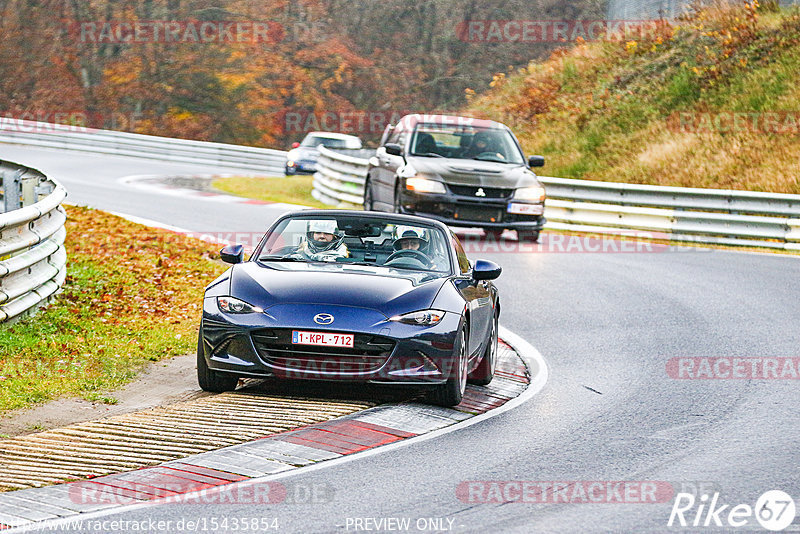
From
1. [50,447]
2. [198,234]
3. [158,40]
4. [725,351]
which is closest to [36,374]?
[50,447]

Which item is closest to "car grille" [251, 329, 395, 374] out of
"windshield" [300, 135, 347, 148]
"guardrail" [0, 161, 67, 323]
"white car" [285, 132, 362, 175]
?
"guardrail" [0, 161, 67, 323]

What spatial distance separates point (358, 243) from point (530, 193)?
989cm

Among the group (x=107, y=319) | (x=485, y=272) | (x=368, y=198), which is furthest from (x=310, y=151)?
(x=485, y=272)

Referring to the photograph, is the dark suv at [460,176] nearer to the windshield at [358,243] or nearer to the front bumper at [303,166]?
the windshield at [358,243]

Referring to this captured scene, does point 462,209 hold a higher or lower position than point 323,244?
lower

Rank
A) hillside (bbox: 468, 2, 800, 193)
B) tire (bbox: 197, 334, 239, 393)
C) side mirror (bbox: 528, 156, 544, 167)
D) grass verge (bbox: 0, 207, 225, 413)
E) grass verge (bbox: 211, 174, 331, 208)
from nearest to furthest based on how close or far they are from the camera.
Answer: tire (bbox: 197, 334, 239, 393) < grass verge (bbox: 0, 207, 225, 413) < side mirror (bbox: 528, 156, 544, 167) < grass verge (bbox: 211, 174, 331, 208) < hillside (bbox: 468, 2, 800, 193)

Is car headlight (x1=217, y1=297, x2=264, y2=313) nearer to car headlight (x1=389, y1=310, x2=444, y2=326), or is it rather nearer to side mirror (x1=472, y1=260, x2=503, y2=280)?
car headlight (x1=389, y1=310, x2=444, y2=326)

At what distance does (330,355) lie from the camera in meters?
8.65

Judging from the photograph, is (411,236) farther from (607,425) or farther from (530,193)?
(530,193)

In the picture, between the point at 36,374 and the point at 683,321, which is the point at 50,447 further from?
the point at 683,321

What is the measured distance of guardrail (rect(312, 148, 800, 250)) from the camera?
22.3 metres

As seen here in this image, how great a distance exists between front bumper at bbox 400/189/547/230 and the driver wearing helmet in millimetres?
8801

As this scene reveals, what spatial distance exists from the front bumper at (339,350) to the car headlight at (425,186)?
10.5 metres

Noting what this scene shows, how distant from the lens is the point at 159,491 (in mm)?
6500
